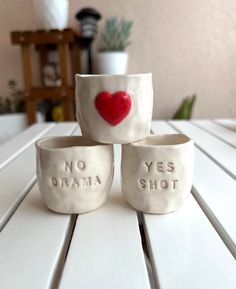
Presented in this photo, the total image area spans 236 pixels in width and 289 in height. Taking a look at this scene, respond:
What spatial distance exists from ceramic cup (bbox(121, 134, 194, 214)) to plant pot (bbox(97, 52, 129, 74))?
44.5 inches

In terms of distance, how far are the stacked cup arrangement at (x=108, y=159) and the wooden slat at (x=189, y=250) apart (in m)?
0.02

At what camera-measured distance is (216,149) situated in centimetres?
61

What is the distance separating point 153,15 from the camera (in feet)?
5.04

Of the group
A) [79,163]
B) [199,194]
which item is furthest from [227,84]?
[79,163]

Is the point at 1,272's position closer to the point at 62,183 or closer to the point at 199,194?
the point at 62,183

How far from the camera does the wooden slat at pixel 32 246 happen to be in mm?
236

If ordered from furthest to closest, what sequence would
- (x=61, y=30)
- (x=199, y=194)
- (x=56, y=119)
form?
(x=56, y=119) → (x=61, y=30) → (x=199, y=194)

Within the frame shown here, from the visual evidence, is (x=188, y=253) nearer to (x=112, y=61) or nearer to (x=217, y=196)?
(x=217, y=196)

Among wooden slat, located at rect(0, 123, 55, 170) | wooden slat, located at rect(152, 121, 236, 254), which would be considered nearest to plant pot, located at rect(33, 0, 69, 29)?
wooden slat, located at rect(0, 123, 55, 170)

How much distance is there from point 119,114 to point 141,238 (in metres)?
0.13

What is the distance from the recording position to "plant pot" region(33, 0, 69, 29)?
1.32 metres

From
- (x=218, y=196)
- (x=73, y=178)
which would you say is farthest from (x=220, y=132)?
(x=73, y=178)

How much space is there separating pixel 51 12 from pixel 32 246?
1.25 metres

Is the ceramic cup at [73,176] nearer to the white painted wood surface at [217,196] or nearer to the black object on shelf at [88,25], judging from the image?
the white painted wood surface at [217,196]
